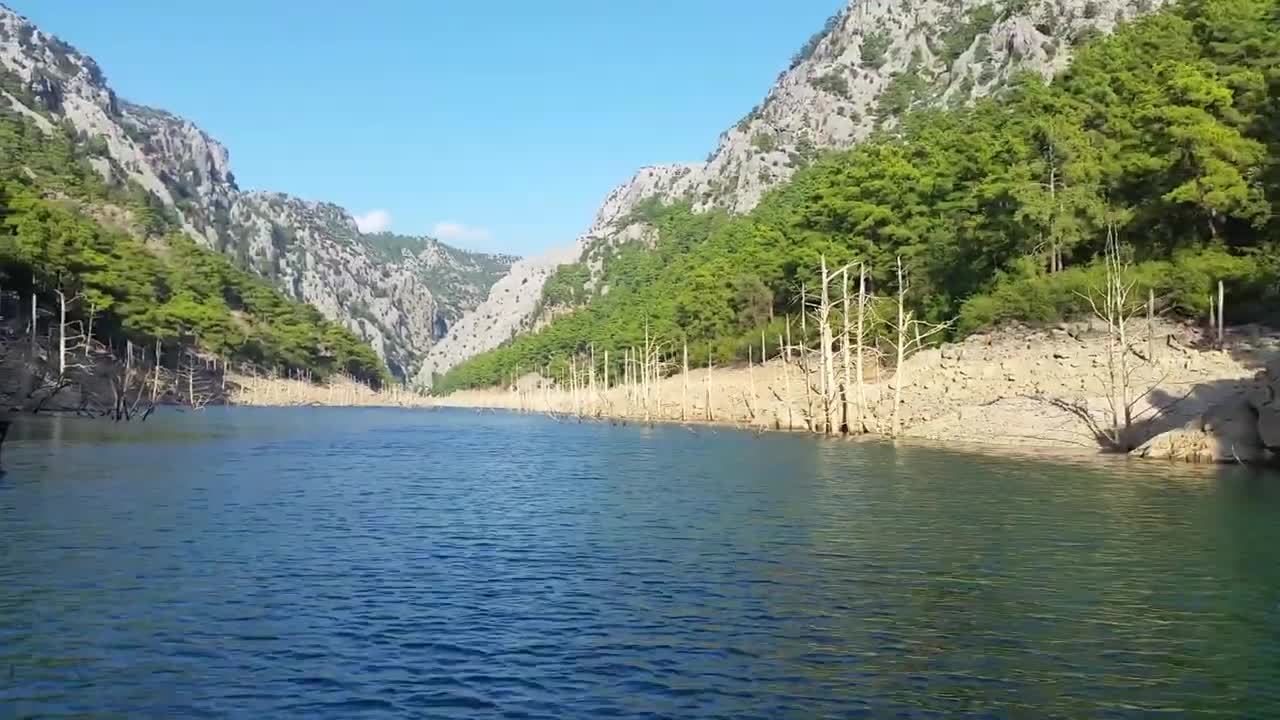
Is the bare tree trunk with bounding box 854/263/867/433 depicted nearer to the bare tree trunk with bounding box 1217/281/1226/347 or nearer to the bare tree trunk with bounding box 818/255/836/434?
the bare tree trunk with bounding box 818/255/836/434

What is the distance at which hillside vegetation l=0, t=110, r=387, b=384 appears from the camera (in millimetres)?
98188

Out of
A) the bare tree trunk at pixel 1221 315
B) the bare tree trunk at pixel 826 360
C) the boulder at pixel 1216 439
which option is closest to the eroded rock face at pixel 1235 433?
the boulder at pixel 1216 439

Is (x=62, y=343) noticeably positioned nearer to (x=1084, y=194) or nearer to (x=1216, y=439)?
(x=1216, y=439)

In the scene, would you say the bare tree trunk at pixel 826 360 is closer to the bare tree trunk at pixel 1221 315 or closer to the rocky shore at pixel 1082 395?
the rocky shore at pixel 1082 395

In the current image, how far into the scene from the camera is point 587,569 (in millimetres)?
20062

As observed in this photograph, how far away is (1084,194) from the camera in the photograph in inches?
2564

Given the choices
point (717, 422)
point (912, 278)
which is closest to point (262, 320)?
point (717, 422)

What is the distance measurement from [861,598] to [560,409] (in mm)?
119625

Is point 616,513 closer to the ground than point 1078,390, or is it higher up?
closer to the ground

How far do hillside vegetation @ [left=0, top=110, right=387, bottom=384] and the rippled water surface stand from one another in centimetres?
7385

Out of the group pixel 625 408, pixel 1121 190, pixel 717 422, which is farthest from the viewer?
pixel 625 408

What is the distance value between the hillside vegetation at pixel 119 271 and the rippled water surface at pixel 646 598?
242ft

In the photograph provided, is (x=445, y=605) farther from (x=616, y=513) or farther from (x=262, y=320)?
(x=262, y=320)

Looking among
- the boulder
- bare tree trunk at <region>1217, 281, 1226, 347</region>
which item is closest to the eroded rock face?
the boulder
